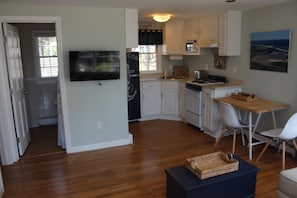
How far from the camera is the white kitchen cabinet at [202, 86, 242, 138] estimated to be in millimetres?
4457

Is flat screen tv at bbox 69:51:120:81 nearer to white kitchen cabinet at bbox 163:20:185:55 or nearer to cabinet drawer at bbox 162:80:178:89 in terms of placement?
cabinet drawer at bbox 162:80:178:89

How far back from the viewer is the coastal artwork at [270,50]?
3.75 meters

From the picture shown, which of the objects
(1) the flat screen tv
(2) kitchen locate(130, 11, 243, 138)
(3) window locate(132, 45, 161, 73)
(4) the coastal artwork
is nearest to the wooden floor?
(2) kitchen locate(130, 11, 243, 138)

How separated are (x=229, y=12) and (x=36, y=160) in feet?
13.0

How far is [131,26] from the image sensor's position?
159 inches

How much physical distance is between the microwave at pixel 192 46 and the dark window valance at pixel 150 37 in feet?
2.40

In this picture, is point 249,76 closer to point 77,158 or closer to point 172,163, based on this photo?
point 172,163

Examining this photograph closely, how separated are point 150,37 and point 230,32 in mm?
1974

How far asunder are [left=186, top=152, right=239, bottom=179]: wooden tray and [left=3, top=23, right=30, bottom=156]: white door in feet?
9.10

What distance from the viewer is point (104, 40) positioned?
3.97 meters

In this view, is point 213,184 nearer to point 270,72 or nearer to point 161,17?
point 270,72

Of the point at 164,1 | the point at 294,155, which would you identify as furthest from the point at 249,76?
the point at 164,1

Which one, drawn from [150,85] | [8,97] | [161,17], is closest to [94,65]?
[8,97]

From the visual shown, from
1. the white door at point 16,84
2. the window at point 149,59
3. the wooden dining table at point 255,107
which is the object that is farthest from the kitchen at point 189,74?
the white door at point 16,84
